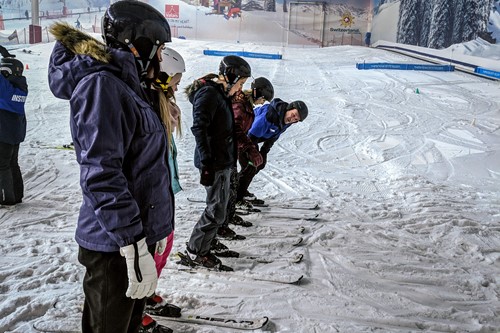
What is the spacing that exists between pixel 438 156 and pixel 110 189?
8203 millimetres

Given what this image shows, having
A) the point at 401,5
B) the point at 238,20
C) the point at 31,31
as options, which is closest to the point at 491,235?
the point at 31,31

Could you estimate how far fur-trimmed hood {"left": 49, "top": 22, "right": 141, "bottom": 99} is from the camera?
61.1 inches

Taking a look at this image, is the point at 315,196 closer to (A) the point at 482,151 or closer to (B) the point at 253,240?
A: (B) the point at 253,240

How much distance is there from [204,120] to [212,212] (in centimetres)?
76

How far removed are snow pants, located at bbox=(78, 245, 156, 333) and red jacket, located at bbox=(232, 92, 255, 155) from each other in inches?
113

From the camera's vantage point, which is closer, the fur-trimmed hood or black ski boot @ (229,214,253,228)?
the fur-trimmed hood

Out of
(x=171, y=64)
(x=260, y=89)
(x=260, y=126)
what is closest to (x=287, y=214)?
(x=260, y=126)

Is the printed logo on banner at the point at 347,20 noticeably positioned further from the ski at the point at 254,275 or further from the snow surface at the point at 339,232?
the ski at the point at 254,275

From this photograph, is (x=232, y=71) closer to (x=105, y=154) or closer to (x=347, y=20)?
(x=105, y=154)

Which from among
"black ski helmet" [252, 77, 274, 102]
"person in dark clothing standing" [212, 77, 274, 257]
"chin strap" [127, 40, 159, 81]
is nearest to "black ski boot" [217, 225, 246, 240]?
"person in dark clothing standing" [212, 77, 274, 257]

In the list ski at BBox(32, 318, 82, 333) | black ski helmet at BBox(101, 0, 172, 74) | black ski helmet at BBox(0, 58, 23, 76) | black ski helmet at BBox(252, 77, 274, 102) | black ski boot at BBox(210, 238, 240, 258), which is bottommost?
black ski boot at BBox(210, 238, 240, 258)

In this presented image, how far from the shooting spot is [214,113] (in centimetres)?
352

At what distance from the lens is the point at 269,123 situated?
5.24m

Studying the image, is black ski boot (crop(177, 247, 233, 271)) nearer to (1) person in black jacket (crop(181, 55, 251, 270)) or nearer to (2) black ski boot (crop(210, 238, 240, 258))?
(1) person in black jacket (crop(181, 55, 251, 270))
